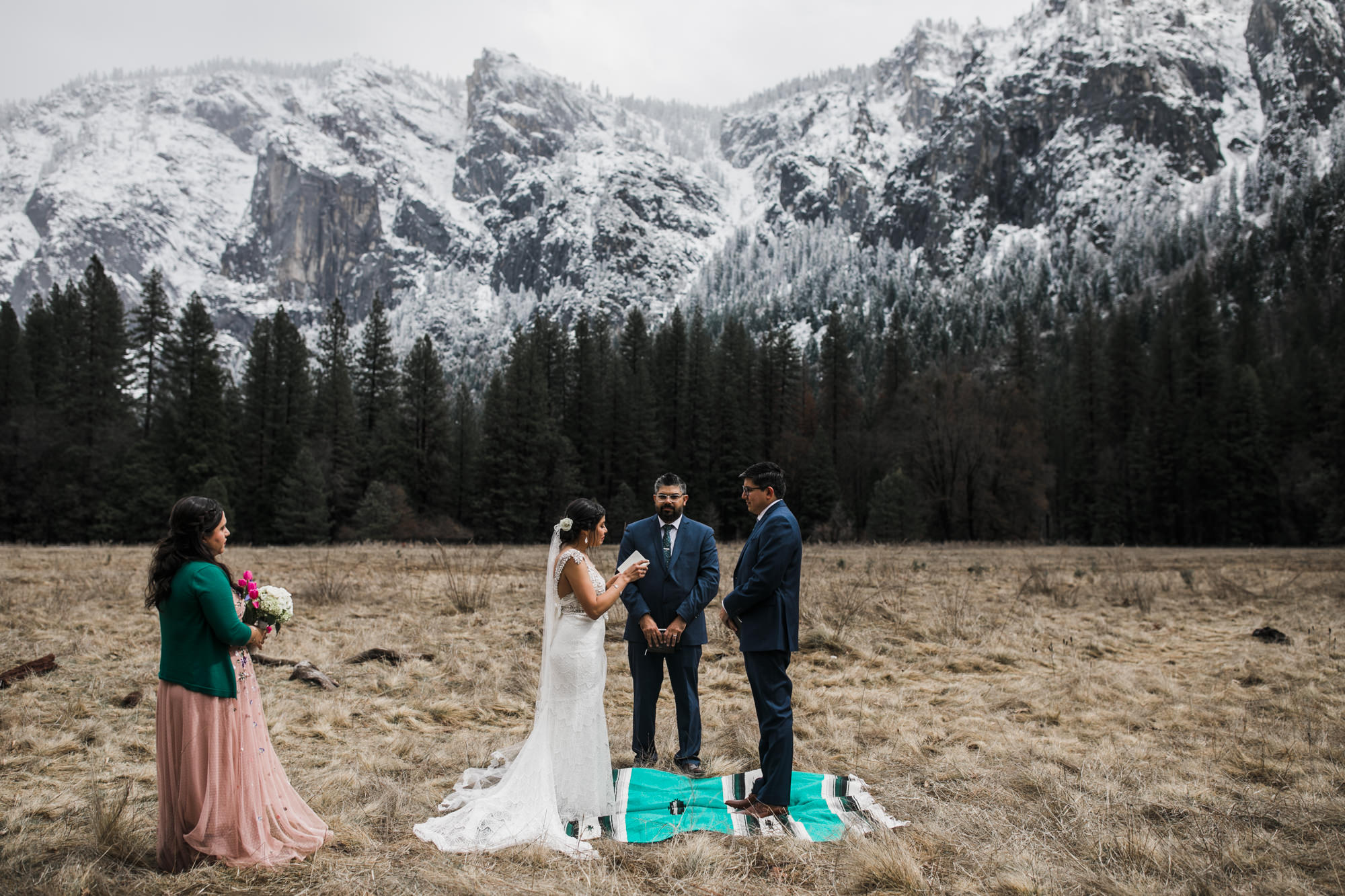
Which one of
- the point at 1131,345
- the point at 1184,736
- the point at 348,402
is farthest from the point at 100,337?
the point at 1131,345

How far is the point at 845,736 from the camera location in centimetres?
708

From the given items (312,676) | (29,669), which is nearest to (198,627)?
(312,676)

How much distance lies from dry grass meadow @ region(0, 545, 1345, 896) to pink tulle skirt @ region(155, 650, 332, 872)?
143 mm

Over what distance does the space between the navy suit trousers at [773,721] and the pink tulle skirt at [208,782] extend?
291cm

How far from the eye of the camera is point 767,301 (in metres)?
181

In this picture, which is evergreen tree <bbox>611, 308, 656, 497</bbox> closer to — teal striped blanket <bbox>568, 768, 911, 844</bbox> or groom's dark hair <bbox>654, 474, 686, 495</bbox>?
groom's dark hair <bbox>654, 474, 686, 495</bbox>

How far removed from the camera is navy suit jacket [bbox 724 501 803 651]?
520 cm

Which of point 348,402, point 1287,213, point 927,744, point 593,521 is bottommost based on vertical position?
point 927,744

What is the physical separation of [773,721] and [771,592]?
86cm

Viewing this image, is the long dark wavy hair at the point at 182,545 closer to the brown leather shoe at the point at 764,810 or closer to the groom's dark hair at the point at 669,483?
the groom's dark hair at the point at 669,483

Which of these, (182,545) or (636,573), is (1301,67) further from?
(182,545)

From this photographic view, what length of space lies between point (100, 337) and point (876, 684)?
1941 inches

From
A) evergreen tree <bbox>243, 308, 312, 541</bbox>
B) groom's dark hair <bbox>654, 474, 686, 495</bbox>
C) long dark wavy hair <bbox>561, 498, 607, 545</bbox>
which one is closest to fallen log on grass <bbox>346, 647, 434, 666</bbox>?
groom's dark hair <bbox>654, 474, 686, 495</bbox>

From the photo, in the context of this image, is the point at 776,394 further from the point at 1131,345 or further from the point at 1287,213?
the point at 1287,213
